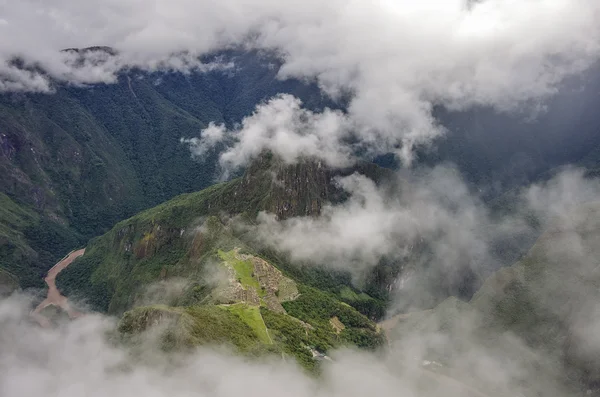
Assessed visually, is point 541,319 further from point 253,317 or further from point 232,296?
point 232,296

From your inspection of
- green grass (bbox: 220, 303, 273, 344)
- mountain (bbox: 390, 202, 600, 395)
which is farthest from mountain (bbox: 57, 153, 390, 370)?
mountain (bbox: 390, 202, 600, 395)

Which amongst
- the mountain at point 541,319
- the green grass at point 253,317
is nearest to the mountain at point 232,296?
the green grass at point 253,317

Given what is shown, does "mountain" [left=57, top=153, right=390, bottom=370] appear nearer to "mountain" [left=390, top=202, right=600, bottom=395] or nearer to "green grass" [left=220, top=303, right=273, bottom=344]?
"green grass" [left=220, top=303, right=273, bottom=344]

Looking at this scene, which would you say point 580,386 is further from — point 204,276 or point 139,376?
point 139,376

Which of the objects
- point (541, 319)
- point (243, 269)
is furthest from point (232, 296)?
point (541, 319)

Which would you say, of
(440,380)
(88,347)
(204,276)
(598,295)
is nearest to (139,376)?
(88,347)

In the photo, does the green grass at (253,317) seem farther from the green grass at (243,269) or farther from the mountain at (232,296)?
the green grass at (243,269)
